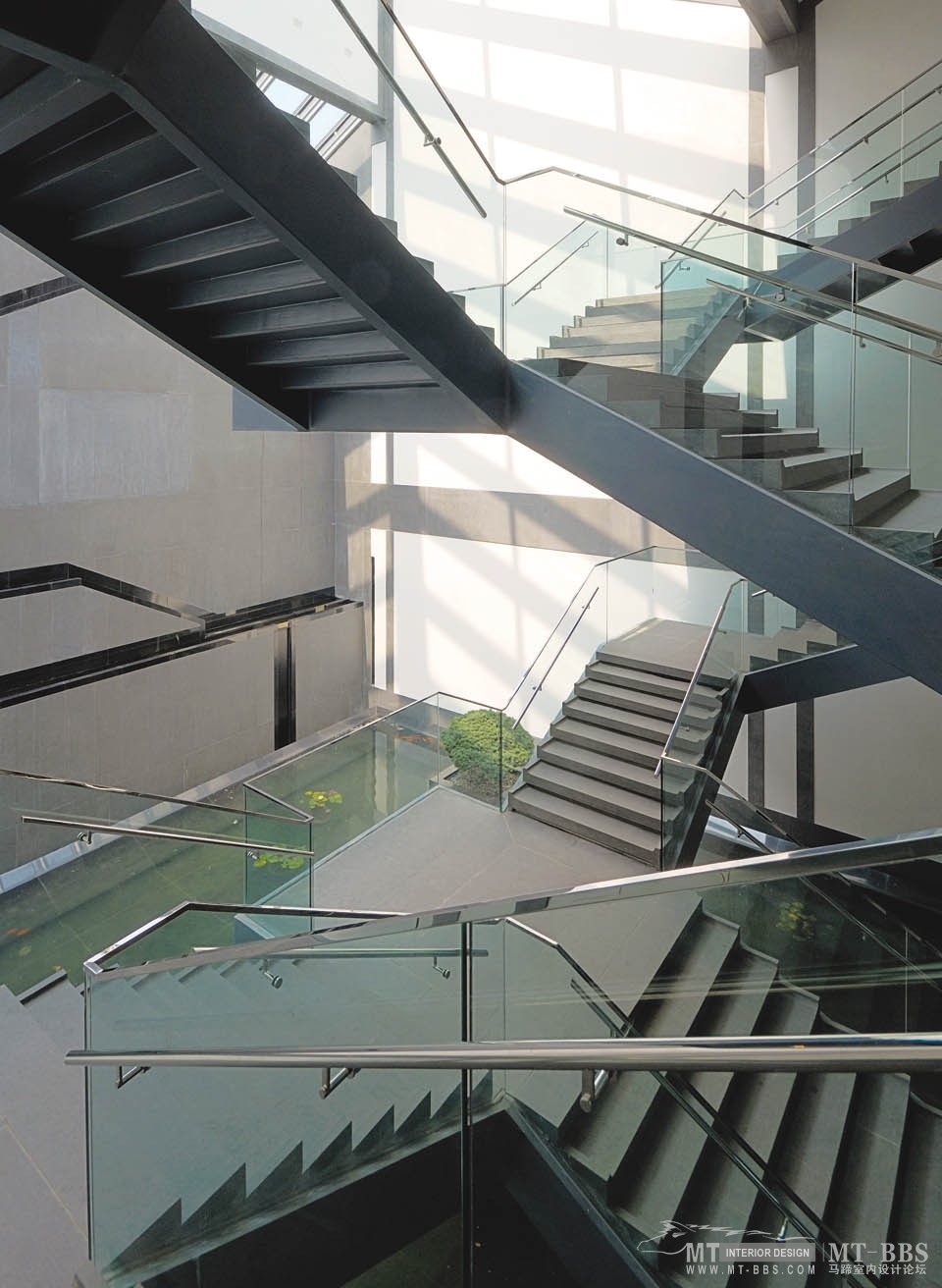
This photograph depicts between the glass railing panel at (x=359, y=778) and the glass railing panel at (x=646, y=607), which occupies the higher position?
the glass railing panel at (x=646, y=607)

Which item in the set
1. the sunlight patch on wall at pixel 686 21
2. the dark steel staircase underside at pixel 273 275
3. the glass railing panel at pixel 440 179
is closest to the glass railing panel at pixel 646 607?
the dark steel staircase underside at pixel 273 275

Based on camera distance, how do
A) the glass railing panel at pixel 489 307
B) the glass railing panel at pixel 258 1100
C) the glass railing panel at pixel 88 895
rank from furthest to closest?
the glass railing panel at pixel 88 895
the glass railing panel at pixel 489 307
the glass railing panel at pixel 258 1100

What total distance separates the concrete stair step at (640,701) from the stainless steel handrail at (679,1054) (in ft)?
16.8

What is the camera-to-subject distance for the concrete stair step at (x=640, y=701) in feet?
22.1

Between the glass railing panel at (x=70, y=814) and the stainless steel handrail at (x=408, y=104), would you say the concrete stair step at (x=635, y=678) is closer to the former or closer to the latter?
the glass railing panel at (x=70, y=814)

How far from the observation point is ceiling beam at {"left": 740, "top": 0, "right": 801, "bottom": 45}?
7.54m

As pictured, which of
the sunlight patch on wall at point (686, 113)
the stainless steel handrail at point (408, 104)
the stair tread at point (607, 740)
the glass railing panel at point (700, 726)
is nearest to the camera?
the stainless steel handrail at point (408, 104)

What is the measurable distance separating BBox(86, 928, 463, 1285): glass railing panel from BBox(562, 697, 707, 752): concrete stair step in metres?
4.57

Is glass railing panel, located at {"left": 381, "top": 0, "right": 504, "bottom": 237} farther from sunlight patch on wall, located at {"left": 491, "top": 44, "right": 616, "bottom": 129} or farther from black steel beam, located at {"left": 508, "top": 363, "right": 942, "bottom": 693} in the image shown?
sunlight patch on wall, located at {"left": 491, "top": 44, "right": 616, "bottom": 129}

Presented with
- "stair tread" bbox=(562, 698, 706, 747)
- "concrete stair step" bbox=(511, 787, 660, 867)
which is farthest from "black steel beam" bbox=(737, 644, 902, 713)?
"concrete stair step" bbox=(511, 787, 660, 867)

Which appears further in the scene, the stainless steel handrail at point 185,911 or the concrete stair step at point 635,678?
the concrete stair step at point 635,678

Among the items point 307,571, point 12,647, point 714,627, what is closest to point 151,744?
point 12,647

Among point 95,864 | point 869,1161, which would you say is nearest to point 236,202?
point 869,1161

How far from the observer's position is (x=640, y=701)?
24.0 feet
